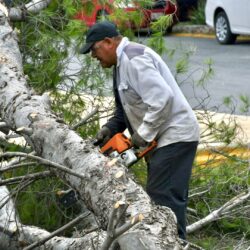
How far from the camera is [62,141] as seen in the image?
5055mm

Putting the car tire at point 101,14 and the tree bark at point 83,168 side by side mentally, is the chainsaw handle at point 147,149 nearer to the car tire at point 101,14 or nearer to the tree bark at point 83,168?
the tree bark at point 83,168

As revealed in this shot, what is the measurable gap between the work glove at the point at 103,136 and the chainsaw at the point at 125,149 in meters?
0.34

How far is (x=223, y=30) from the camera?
1892cm

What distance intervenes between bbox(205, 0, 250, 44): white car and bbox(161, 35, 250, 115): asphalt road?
0.23 m

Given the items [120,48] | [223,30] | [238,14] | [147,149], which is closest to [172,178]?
[147,149]

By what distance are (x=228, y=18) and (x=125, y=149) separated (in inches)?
504

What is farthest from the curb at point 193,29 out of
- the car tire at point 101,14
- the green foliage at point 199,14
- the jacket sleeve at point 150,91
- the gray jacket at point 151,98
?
the jacket sleeve at point 150,91

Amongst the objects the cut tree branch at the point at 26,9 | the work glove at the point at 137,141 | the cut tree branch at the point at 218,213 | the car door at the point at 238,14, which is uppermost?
the cut tree branch at the point at 26,9

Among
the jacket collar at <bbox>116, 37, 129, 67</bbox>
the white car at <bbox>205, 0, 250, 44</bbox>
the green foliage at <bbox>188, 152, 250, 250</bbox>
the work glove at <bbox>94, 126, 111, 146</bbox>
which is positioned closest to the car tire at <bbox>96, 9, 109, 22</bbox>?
the work glove at <bbox>94, 126, 111, 146</bbox>

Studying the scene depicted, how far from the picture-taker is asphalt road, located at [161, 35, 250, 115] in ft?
35.5

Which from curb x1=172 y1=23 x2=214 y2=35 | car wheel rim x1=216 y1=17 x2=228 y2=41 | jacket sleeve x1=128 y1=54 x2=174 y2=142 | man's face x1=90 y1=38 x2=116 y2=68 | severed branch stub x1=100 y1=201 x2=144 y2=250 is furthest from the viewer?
curb x1=172 y1=23 x2=214 y2=35

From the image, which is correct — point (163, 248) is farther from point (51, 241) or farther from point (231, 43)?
point (231, 43)

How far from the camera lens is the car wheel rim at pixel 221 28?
18.9 m

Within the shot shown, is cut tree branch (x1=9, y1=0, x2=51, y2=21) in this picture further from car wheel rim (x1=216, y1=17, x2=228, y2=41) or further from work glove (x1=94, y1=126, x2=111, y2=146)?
car wheel rim (x1=216, y1=17, x2=228, y2=41)
